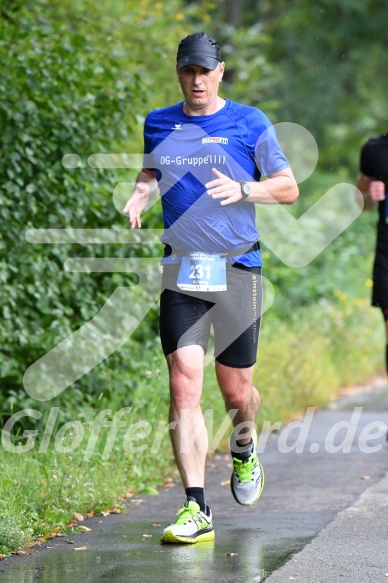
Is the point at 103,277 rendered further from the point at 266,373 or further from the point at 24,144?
the point at 266,373

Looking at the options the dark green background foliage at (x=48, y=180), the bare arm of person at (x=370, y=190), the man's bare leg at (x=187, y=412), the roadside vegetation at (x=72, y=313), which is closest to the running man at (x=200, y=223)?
the man's bare leg at (x=187, y=412)

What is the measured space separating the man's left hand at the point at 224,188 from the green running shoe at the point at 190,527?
143cm

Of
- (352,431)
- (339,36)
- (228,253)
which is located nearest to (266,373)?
(352,431)

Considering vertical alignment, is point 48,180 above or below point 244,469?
above

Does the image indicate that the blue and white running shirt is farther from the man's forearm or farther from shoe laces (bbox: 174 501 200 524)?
shoe laces (bbox: 174 501 200 524)

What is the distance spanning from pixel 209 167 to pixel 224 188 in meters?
0.31

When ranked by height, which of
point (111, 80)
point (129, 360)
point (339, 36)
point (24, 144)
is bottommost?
point (129, 360)

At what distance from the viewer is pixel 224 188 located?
5016 millimetres

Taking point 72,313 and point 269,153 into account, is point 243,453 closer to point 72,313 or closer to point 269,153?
point 269,153

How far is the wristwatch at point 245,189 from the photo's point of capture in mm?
5141

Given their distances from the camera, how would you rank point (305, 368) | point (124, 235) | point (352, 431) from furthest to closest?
1. point (305, 368)
2. point (352, 431)
3. point (124, 235)

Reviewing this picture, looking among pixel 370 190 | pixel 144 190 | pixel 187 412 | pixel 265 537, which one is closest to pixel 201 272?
pixel 144 190

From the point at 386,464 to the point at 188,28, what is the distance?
846 cm

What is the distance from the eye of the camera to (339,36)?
2462cm
